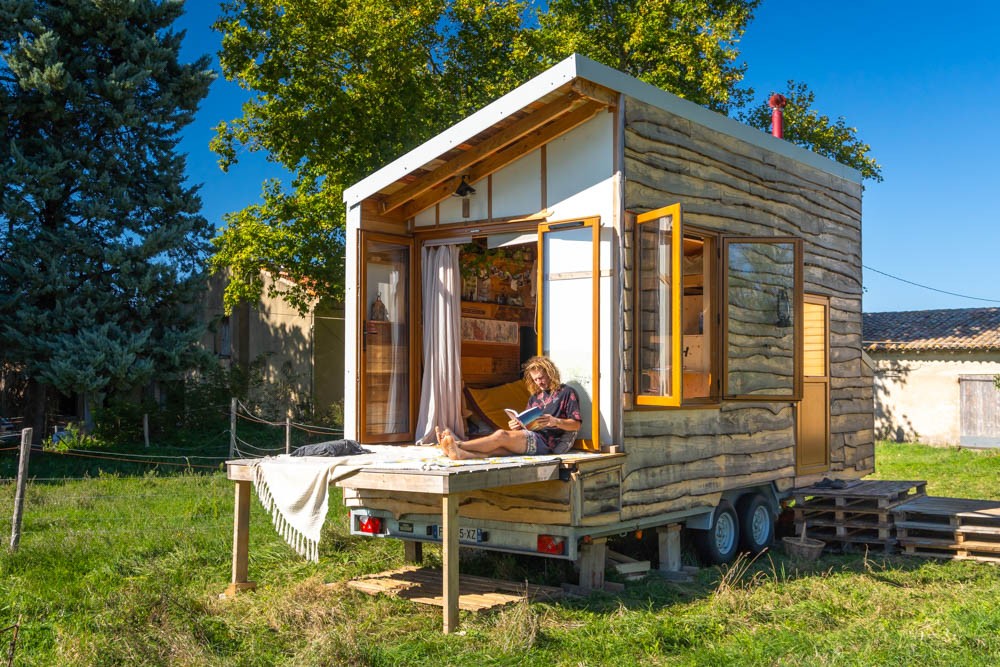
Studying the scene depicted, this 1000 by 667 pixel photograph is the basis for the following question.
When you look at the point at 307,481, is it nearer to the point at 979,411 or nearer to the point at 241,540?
the point at 241,540

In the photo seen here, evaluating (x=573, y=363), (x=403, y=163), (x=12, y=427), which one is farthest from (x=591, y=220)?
(x=12, y=427)

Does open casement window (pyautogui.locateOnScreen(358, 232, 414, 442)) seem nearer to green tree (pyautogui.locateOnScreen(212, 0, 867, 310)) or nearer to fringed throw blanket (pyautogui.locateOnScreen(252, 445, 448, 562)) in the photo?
fringed throw blanket (pyautogui.locateOnScreen(252, 445, 448, 562))

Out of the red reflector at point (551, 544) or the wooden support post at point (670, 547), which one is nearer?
the red reflector at point (551, 544)

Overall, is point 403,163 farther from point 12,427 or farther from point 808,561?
point 12,427

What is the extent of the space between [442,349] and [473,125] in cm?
204

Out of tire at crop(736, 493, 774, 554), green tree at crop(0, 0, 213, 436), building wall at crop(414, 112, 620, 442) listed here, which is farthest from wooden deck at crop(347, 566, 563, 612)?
green tree at crop(0, 0, 213, 436)

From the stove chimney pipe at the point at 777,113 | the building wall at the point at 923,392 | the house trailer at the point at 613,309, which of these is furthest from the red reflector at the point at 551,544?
the building wall at the point at 923,392

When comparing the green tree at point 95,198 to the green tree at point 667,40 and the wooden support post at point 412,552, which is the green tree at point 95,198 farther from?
the wooden support post at point 412,552

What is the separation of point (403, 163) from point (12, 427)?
596 inches

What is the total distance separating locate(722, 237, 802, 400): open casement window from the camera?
29.0 feet

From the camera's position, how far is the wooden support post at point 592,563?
7.39 meters

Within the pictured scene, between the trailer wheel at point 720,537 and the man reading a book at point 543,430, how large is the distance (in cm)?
186

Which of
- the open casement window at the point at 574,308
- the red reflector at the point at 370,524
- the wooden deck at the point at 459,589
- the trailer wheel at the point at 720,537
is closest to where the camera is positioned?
the wooden deck at the point at 459,589

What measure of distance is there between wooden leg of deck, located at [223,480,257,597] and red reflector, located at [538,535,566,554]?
214 cm
